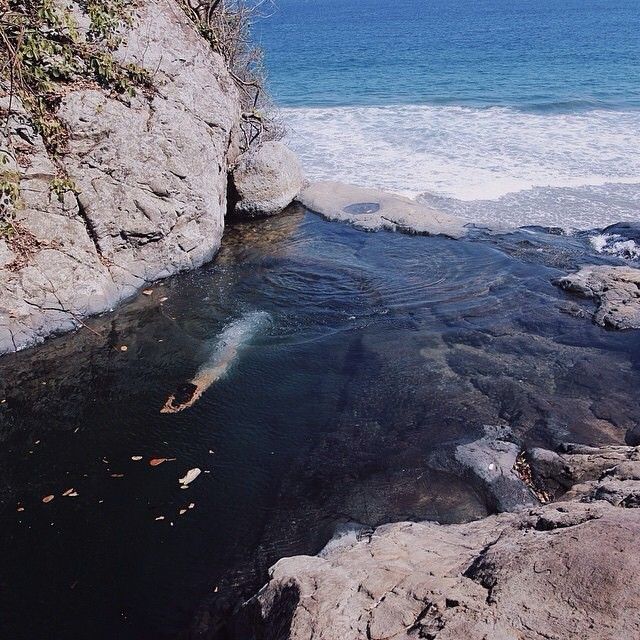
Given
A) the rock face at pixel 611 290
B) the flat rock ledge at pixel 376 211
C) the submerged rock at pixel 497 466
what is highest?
the flat rock ledge at pixel 376 211

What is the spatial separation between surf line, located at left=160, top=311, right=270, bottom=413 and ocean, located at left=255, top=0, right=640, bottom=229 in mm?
7805

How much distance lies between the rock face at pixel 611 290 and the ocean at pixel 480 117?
370 cm

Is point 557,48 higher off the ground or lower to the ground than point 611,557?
higher

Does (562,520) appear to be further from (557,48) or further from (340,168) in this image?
(557,48)

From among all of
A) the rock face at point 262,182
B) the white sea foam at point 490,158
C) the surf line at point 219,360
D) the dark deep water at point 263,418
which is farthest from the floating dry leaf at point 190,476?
the white sea foam at point 490,158

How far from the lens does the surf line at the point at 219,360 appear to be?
8758 millimetres

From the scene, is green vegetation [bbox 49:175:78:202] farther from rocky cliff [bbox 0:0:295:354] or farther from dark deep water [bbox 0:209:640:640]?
dark deep water [bbox 0:209:640:640]

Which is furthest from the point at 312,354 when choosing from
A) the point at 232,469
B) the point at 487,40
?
the point at 487,40

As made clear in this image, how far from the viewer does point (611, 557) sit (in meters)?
3.71

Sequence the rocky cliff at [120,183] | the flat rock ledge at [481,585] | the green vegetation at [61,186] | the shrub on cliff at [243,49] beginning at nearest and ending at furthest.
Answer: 1. the flat rock ledge at [481,585]
2. the rocky cliff at [120,183]
3. the green vegetation at [61,186]
4. the shrub on cliff at [243,49]

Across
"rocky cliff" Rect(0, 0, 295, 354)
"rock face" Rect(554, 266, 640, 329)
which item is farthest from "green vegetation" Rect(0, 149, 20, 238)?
"rock face" Rect(554, 266, 640, 329)

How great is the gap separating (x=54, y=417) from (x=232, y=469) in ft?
9.61

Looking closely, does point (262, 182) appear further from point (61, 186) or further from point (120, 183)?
point (61, 186)

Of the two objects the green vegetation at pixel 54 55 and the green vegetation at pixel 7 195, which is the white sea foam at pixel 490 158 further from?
the green vegetation at pixel 7 195
